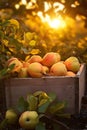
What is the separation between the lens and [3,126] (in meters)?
1.88

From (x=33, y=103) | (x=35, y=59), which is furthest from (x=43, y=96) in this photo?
(x=35, y=59)

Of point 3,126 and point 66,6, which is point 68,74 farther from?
point 66,6

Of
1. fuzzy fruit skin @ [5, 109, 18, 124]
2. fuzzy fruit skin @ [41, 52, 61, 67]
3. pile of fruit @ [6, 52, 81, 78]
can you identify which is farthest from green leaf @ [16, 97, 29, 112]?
fuzzy fruit skin @ [41, 52, 61, 67]

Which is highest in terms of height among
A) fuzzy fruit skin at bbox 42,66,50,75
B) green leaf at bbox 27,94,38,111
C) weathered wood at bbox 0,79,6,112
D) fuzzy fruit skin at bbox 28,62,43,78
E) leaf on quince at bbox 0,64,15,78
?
leaf on quince at bbox 0,64,15,78

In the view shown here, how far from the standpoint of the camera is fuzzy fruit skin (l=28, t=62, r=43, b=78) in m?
2.02

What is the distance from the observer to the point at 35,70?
2.02 meters

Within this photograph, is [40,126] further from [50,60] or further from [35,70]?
[50,60]

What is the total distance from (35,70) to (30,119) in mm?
271

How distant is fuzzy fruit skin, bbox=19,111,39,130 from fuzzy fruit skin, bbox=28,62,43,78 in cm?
23

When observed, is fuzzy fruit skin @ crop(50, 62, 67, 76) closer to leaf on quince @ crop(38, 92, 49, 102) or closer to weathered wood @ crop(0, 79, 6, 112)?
leaf on quince @ crop(38, 92, 49, 102)

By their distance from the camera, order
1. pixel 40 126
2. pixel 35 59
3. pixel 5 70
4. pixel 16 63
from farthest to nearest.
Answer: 1. pixel 35 59
2. pixel 16 63
3. pixel 5 70
4. pixel 40 126

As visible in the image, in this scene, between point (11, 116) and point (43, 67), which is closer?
point (11, 116)

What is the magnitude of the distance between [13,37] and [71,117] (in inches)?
18.5

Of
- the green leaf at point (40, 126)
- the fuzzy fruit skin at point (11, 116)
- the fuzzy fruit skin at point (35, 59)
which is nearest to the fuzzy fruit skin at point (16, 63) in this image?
the fuzzy fruit skin at point (35, 59)
